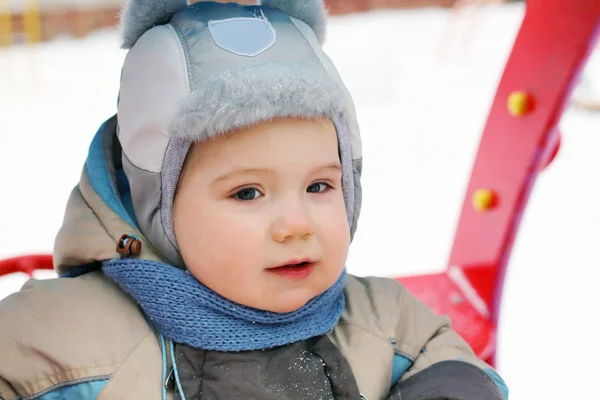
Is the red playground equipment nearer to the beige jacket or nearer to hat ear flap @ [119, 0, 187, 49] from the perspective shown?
the beige jacket

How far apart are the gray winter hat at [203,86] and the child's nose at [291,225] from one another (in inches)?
4.2

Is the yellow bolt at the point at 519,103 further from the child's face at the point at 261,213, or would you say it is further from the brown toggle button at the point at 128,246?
the brown toggle button at the point at 128,246

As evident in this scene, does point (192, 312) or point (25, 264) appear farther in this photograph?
point (25, 264)

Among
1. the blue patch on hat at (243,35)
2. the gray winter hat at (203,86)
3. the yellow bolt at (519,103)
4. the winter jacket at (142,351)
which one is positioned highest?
the blue patch on hat at (243,35)

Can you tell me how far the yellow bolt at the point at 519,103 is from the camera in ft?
4.49

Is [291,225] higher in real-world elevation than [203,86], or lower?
lower

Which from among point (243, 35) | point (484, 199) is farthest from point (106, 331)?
point (484, 199)

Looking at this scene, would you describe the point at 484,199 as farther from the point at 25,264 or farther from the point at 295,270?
the point at 25,264

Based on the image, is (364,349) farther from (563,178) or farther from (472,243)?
(563,178)

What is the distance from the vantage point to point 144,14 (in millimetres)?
944

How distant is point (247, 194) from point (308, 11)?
0.92 ft

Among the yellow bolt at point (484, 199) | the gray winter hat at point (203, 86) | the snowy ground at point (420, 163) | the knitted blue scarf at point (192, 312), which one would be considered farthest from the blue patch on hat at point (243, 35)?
the snowy ground at point (420, 163)

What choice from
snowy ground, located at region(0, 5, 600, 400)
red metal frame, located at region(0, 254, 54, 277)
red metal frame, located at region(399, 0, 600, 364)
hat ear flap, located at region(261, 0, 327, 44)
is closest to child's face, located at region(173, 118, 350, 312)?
hat ear flap, located at region(261, 0, 327, 44)

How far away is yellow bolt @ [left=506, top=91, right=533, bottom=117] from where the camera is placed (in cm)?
137
